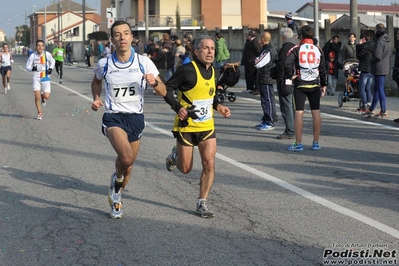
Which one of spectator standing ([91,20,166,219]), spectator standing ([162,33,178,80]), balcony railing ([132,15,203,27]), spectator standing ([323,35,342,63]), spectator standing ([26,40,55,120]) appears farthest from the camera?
balcony railing ([132,15,203,27])

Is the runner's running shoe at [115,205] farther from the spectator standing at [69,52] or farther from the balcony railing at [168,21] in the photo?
the balcony railing at [168,21]

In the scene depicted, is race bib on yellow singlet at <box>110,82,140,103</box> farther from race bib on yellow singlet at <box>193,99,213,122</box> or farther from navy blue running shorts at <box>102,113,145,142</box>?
race bib on yellow singlet at <box>193,99,213,122</box>

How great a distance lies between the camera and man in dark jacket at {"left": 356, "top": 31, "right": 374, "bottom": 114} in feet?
55.6

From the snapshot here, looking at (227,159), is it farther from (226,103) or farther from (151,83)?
(226,103)

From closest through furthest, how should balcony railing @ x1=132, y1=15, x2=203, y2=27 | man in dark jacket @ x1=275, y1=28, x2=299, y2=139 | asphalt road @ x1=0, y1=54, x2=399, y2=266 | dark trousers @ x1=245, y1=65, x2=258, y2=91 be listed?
asphalt road @ x1=0, y1=54, x2=399, y2=266, man in dark jacket @ x1=275, y1=28, x2=299, y2=139, dark trousers @ x1=245, y1=65, x2=258, y2=91, balcony railing @ x1=132, y1=15, x2=203, y2=27

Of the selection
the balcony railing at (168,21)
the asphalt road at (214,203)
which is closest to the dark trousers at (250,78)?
the asphalt road at (214,203)

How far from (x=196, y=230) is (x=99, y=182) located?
2.91m

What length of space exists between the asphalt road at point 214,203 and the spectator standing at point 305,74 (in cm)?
64

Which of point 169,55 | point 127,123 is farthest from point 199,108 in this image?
point 169,55

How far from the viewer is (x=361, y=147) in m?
13.0

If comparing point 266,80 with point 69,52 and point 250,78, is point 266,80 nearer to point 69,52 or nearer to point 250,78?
point 250,78

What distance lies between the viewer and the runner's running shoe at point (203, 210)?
7.88 metres

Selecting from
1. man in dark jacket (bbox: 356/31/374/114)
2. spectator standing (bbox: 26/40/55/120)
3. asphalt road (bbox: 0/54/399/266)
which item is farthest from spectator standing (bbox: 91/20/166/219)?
spectator standing (bbox: 26/40/55/120)

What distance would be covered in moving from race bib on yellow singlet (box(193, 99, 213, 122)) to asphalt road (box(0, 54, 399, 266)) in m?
1.01
